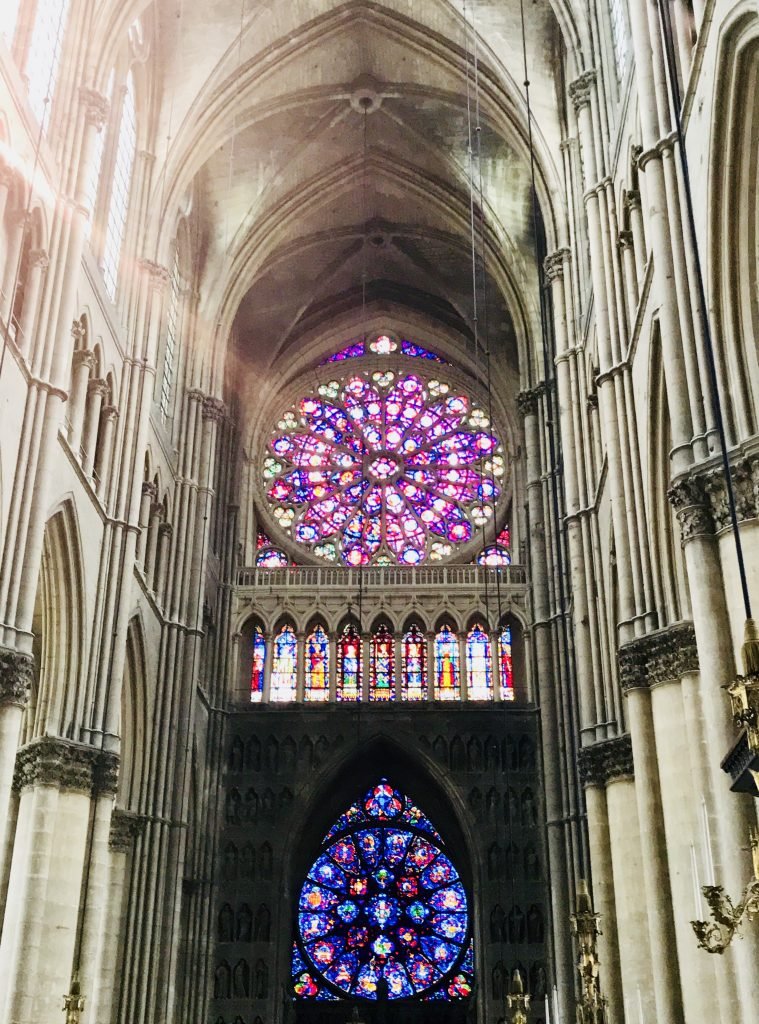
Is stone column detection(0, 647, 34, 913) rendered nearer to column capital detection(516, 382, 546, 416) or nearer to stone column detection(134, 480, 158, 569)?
stone column detection(134, 480, 158, 569)

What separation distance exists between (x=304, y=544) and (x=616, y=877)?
15.2 metres

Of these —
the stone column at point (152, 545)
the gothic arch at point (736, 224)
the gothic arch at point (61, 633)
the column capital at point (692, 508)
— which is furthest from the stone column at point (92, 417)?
the gothic arch at point (736, 224)

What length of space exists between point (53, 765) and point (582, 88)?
1355 cm

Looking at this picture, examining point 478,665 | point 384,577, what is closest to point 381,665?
point 384,577

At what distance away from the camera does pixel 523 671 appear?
29.1 m

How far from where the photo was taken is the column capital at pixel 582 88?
68.4 feet

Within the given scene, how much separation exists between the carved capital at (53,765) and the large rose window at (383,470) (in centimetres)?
1306

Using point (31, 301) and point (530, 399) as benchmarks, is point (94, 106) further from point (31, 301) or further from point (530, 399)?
point (530, 399)

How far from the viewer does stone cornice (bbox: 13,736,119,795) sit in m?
18.6

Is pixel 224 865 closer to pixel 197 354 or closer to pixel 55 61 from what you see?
pixel 197 354

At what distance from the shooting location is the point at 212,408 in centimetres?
2817

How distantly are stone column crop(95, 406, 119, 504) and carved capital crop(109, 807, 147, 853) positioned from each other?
19.0 feet

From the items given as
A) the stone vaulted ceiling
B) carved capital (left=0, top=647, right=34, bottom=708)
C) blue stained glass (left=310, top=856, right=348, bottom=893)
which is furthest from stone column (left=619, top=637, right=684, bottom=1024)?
blue stained glass (left=310, top=856, right=348, bottom=893)

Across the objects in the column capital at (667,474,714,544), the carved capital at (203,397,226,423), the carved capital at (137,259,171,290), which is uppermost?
the carved capital at (137,259,171,290)
